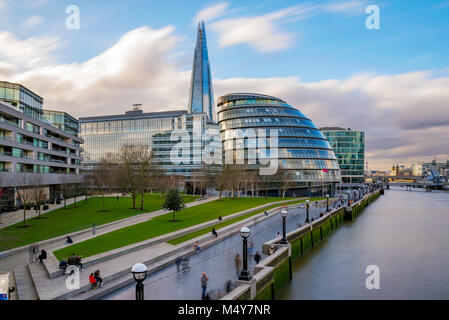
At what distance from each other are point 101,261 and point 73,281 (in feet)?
12.4

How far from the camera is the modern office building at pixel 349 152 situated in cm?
18088

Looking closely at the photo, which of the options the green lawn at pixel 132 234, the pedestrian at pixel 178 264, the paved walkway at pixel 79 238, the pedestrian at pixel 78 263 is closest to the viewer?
the pedestrian at pixel 78 263

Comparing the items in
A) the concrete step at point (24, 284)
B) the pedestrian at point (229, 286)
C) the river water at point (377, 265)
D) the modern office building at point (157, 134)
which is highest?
the modern office building at point (157, 134)

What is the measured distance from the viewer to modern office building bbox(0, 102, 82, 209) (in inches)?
1890

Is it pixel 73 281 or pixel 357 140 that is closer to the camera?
pixel 73 281

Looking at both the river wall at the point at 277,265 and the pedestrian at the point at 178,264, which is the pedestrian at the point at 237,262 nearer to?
the river wall at the point at 277,265

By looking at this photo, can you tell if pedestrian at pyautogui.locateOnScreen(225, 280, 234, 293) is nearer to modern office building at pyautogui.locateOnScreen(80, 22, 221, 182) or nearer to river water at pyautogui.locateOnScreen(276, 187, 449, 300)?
river water at pyautogui.locateOnScreen(276, 187, 449, 300)

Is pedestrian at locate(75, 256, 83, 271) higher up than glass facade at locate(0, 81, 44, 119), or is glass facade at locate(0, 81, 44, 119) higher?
glass facade at locate(0, 81, 44, 119)

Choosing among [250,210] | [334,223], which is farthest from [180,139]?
[334,223]

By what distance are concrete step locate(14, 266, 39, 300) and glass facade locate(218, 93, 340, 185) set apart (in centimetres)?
7475

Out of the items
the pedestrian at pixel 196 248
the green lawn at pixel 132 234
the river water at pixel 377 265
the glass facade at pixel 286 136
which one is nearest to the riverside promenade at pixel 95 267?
the pedestrian at pixel 196 248

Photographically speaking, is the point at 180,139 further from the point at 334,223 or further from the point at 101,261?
the point at 101,261

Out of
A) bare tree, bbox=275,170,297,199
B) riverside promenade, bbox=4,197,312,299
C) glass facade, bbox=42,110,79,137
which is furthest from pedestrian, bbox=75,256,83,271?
glass facade, bbox=42,110,79,137

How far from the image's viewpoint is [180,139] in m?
121
